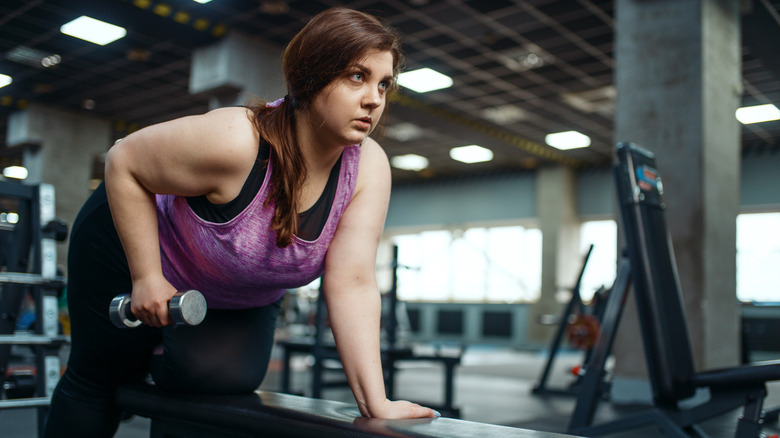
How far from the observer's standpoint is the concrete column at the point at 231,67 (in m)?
6.67

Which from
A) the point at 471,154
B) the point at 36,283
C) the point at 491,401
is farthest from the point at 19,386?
the point at 471,154

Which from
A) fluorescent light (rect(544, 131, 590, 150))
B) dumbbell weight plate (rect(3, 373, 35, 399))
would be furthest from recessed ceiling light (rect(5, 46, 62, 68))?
fluorescent light (rect(544, 131, 590, 150))

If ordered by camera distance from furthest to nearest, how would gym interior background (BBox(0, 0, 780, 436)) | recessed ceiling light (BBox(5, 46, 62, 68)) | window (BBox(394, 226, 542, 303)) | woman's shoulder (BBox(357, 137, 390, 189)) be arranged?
window (BBox(394, 226, 542, 303)) < recessed ceiling light (BBox(5, 46, 62, 68)) < gym interior background (BBox(0, 0, 780, 436)) < woman's shoulder (BBox(357, 137, 390, 189))

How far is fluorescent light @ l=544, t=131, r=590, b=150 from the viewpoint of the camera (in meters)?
10.2

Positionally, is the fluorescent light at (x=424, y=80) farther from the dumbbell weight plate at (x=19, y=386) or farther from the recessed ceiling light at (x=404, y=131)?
the dumbbell weight plate at (x=19, y=386)

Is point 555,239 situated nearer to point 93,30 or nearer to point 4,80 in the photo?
point 93,30

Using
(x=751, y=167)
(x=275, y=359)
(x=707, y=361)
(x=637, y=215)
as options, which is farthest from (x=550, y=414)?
(x=751, y=167)

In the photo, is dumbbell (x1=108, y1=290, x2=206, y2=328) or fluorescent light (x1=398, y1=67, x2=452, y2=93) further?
fluorescent light (x1=398, y1=67, x2=452, y2=93)

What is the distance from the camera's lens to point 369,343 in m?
1.09

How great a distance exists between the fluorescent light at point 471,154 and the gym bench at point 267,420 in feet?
32.6

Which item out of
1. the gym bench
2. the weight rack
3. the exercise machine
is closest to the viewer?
the gym bench

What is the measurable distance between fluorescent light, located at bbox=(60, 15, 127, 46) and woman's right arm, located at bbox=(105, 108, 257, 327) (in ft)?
20.4

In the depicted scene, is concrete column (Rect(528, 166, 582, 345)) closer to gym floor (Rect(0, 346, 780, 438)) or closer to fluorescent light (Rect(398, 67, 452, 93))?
fluorescent light (Rect(398, 67, 452, 93))

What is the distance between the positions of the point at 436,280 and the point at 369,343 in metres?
12.6
